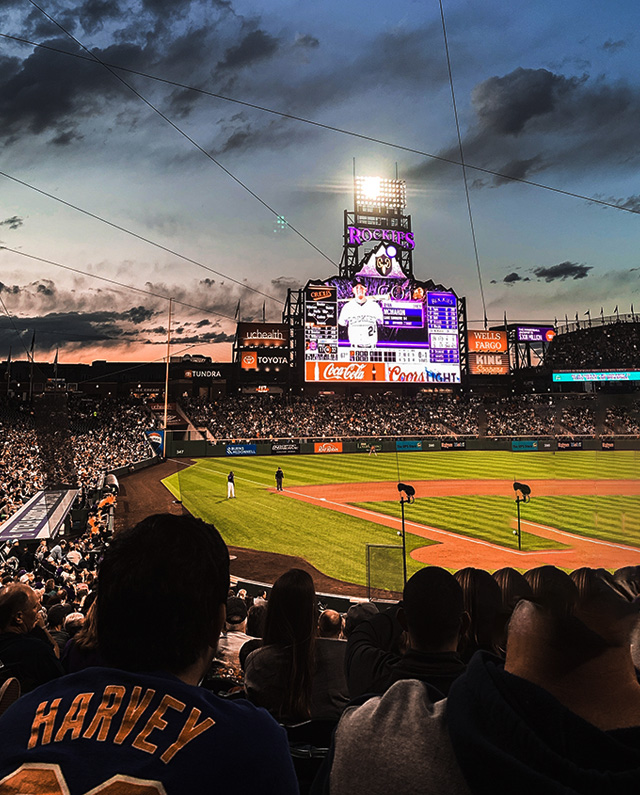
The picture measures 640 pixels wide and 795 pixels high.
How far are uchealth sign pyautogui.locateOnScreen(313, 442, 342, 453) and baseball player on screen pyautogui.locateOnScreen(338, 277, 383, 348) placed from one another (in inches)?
468

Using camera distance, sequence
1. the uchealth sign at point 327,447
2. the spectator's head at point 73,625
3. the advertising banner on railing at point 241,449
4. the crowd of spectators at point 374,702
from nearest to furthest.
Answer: the crowd of spectators at point 374,702, the spectator's head at point 73,625, the advertising banner on railing at point 241,449, the uchealth sign at point 327,447

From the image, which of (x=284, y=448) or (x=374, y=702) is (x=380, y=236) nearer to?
(x=284, y=448)

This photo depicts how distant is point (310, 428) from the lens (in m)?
56.8

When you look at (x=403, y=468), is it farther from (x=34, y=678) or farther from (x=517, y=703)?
(x=517, y=703)

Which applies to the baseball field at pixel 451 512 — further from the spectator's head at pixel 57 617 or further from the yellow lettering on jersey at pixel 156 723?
the yellow lettering on jersey at pixel 156 723

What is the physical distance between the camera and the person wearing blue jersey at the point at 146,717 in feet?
4.12

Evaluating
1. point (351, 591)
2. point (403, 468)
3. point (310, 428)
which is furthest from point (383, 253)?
point (351, 591)

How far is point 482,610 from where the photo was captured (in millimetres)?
3943

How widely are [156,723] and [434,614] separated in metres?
1.46

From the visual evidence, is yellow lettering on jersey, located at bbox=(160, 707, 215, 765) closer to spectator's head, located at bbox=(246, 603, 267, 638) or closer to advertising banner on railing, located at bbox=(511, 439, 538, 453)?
spectator's head, located at bbox=(246, 603, 267, 638)

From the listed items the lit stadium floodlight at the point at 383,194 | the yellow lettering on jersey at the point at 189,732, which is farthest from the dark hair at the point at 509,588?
the lit stadium floodlight at the point at 383,194

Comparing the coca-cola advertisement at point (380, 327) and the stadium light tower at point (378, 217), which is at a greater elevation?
the stadium light tower at point (378, 217)

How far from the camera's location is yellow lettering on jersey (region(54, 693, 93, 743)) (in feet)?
4.32

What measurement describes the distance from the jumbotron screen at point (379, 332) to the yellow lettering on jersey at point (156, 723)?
53308 mm
